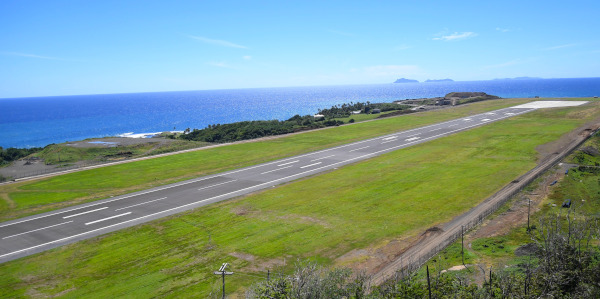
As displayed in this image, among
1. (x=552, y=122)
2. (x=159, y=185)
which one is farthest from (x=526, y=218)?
(x=552, y=122)

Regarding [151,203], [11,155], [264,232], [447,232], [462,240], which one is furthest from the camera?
[11,155]

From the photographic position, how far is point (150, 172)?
52156 mm

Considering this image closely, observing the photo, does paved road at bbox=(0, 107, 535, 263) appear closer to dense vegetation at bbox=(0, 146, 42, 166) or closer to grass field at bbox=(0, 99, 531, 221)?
grass field at bbox=(0, 99, 531, 221)

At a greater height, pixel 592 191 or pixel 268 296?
pixel 268 296

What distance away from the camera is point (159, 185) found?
4541 cm

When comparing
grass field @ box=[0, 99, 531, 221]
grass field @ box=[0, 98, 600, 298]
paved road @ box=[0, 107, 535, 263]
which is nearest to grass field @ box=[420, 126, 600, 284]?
grass field @ box=[0, 98, 600, 298]

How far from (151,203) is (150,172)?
14.7 metres

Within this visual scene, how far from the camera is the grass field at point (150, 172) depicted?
4090cm

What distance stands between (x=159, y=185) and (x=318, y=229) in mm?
23199

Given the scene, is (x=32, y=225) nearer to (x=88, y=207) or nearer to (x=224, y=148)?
(x=88, y=207)

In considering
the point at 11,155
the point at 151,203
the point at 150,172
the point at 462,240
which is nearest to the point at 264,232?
the point at 151,203

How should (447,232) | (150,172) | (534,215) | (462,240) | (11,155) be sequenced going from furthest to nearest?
(11,155) → (150,172) → (534,215) → (447,232) → (462,240)

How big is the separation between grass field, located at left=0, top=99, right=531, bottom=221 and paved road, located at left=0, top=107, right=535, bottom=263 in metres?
2.81

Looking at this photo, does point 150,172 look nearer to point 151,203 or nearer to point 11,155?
point 151,203
